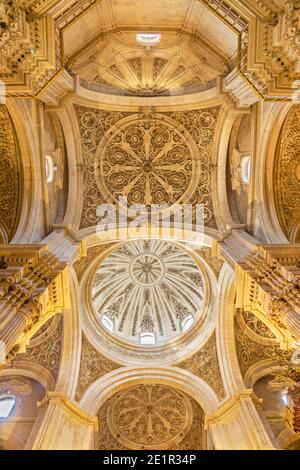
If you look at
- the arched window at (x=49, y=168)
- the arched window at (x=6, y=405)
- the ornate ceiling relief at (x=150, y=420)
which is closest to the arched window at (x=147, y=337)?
the ornate ceiling relief at (x=150, y=420)

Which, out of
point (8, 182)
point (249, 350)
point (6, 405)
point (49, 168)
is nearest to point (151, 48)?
point (49, 168)

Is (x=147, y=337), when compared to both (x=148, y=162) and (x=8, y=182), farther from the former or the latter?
(x=8, y=182)

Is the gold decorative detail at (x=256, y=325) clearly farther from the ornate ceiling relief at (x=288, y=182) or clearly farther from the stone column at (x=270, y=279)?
the ornate ceiling relief at (x=288, y=182)

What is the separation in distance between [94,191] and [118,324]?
912cm

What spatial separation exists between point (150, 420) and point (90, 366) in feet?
16.2

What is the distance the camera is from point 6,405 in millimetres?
11641


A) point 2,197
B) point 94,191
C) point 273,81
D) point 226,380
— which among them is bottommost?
point 226,380

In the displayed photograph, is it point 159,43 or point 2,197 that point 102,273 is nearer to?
point 2,197

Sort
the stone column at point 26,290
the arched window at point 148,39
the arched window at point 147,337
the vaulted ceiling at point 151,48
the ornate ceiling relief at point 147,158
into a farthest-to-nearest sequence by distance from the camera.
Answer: the arched window at point 147,337 → the ornate ceiling relief at point 147,158 → the arched window at point 148,39 → the vaulted ceiling at point 151,48 → the stone column at point 26,290

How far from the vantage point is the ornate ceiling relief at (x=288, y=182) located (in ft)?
30.6

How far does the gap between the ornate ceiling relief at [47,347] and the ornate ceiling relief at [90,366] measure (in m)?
1.09

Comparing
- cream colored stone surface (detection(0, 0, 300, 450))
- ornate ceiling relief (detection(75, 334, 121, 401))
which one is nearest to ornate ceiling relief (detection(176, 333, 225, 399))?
cream colored stone surface (detection(0, 0, 300, 450))

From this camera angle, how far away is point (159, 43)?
33.9ft
